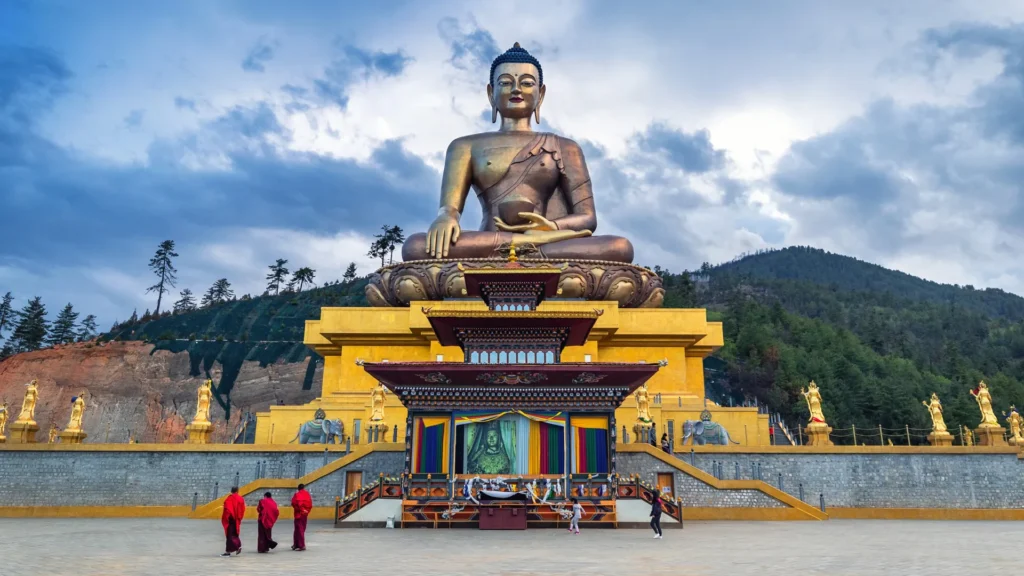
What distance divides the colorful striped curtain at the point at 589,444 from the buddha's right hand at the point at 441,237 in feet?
27.7

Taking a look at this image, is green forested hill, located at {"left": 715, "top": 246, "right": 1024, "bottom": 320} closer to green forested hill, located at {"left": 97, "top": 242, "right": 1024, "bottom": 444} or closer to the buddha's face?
green forested hill, located at {"left": 97, "top": 242, "right": 1024, "bottom": 444}

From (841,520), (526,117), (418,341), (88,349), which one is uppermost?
(526,117)

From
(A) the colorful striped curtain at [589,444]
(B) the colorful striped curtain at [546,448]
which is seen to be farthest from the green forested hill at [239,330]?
(A) the colorful striped curtain at [589,444]

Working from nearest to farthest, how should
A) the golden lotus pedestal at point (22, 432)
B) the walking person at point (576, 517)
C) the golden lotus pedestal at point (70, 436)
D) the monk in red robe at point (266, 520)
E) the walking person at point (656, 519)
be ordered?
the monk in red robe at point (266, 520) → the walking person at point (656, 519) → the walking person at point (576, 517) → the golden lotus pedestal at point (22, 432) → the golden lotus pedestal at point (70, 436)

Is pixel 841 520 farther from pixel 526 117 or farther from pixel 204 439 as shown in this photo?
pixel 526 117

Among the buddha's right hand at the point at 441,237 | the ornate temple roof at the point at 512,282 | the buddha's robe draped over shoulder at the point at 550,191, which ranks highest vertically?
the buddha's robe draped over shoulder at the point at 550,191

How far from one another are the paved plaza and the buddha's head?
14234 mm

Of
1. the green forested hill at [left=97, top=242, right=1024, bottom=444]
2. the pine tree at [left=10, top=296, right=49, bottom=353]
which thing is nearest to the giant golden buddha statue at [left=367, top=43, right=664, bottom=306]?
the green forested hill at [left=97, top=242, right=1024, bottom=444]

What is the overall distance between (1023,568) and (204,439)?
1388 cm

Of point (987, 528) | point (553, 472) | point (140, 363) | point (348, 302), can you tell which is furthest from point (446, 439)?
point (348, 302)

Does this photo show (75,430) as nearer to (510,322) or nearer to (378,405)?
(378,405)

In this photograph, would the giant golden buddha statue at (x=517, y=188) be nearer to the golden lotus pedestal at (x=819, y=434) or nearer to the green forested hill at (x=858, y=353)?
the golden lotus pedestal at (x=819, y=434)

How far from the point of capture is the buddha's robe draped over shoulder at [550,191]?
20.3 meters

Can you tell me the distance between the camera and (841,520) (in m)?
13.4
